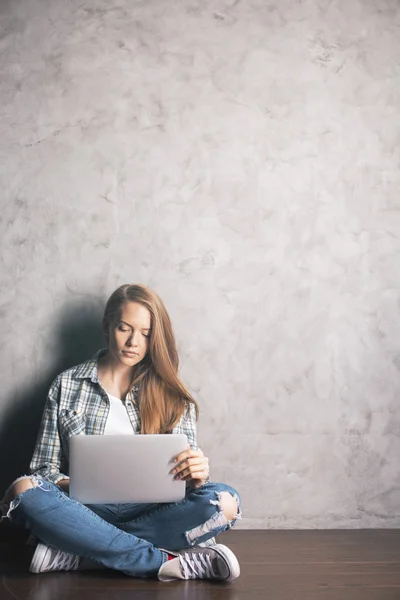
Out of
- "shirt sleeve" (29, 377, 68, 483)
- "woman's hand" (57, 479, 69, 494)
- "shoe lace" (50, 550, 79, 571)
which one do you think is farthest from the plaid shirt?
"shoe lace" (50, 550, 79, 571)

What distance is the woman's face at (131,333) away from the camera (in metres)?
2.39

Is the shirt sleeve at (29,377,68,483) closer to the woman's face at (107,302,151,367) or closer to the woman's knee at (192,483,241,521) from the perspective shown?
the woman's face at (107,302,151,367)

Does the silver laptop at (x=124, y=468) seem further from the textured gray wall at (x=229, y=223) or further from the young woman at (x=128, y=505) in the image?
the textured gray wall at (x=229, y=223)

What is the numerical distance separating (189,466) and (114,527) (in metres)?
0.28

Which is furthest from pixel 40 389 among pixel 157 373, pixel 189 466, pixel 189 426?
pixel 189 466

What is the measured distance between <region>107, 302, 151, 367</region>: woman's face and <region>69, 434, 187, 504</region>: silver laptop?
1.41ft

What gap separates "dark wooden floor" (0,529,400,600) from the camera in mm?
1882

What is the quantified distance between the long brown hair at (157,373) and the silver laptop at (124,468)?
0.34m

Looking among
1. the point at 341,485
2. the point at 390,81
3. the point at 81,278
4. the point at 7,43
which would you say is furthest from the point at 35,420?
the point at 390,81

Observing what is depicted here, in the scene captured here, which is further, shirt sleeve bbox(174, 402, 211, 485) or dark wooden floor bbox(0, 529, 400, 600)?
shirt sleeve bbox(174, 402, 211, 485)

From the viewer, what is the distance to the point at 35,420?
2.69m

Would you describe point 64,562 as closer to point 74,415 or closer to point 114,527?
point 114,527

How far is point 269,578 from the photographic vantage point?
2.05m

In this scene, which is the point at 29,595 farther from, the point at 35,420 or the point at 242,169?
the point at 242,169
